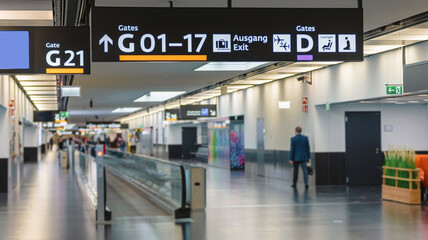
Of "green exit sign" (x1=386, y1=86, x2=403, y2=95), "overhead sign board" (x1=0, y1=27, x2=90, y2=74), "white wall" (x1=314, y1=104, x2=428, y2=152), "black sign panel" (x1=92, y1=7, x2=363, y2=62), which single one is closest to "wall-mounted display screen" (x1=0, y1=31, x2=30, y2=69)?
"overhead sign board" (x1=0, y1=27, x2=90, y2=74)

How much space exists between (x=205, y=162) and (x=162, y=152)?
8.77m

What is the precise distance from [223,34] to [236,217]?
4.93 meters

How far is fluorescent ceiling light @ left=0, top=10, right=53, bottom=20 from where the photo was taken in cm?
1015

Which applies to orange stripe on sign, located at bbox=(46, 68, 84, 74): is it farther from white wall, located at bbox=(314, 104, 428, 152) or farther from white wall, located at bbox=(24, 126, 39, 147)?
white wall, located at bbox=(24, 126, 39, 147)

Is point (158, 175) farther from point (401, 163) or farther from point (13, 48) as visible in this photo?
point (13, 48)

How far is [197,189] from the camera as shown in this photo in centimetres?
1255

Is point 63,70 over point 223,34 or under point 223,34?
under

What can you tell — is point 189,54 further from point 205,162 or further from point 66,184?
point 205,162

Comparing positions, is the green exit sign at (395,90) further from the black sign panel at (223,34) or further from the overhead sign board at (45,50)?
the overhead sign board at (45,50)

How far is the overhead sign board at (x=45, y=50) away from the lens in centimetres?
812

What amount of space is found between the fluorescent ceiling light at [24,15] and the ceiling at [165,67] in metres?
0.20

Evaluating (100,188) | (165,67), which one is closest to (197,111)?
(165,67)

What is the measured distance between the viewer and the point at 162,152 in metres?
43.0

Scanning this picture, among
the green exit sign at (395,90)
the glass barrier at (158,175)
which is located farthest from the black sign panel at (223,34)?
the green exit sign at (395,90)
